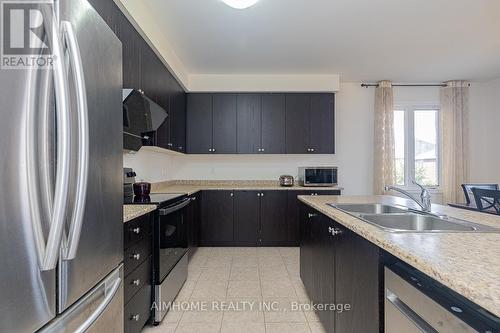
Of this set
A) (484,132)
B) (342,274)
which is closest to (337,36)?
(342,274)

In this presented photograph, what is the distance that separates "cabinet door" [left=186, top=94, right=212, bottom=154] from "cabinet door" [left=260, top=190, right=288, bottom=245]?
Result: 3.92ft

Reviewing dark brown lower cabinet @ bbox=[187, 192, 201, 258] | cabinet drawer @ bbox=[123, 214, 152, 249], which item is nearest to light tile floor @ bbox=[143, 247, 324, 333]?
dark brown lower cabinet @ bbox=[187, 192, 201, 258]

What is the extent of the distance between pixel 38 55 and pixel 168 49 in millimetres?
2721

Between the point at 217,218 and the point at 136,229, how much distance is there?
236 centimetres

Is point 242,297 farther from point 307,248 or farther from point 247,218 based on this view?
point 247,218

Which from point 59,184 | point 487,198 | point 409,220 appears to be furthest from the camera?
point 487,198

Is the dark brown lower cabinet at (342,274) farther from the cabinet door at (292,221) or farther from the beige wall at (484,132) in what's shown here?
the beige wall at (484,132)

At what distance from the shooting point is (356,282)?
4.26 ft

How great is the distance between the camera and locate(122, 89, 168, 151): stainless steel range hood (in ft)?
A: 6.46

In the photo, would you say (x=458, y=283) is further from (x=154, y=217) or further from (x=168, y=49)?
(x=168, y=49)

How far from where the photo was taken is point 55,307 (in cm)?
77

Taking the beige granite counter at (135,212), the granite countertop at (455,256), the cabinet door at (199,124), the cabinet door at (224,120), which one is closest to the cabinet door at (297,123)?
the cabinet door at (224,120)

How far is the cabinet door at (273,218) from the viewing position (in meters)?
4.01

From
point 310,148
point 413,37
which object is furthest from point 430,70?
point 310,148
